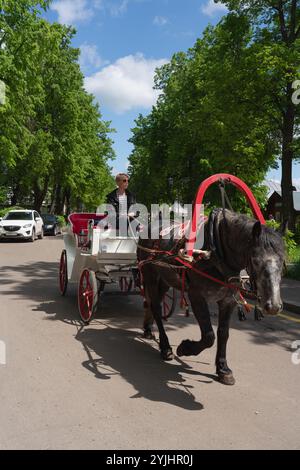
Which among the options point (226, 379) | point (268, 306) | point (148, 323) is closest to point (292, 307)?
point (148, 323)

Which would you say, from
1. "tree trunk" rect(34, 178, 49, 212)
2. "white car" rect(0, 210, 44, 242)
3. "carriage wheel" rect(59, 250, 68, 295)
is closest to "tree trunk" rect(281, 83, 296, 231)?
"white car" rect(0, 210, 44, 242)

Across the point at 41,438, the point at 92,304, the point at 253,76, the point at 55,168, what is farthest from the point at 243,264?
the point at 55,168

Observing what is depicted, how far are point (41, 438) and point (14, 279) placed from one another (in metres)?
8.36

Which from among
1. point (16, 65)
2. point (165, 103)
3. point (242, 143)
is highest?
point (165, 103)

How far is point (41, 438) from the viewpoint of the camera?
11.6ft

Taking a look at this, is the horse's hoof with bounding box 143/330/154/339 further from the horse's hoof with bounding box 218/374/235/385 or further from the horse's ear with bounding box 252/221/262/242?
the horse's ear with bounding box 252/221/262/242

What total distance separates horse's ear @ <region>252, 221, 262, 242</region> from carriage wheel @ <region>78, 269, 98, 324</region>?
3518 mm

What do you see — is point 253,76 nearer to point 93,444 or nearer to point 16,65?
point 16,65

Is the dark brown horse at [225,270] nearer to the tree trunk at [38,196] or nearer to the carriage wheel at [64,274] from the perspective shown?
the carriage wheel at [64,274]

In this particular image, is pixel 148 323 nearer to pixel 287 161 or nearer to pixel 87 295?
pixel 87 295

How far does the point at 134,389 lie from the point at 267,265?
1.90 m

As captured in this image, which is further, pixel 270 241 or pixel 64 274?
pixel 64 274

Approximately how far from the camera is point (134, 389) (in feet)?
15.0

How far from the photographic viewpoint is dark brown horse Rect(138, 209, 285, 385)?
3812mm
